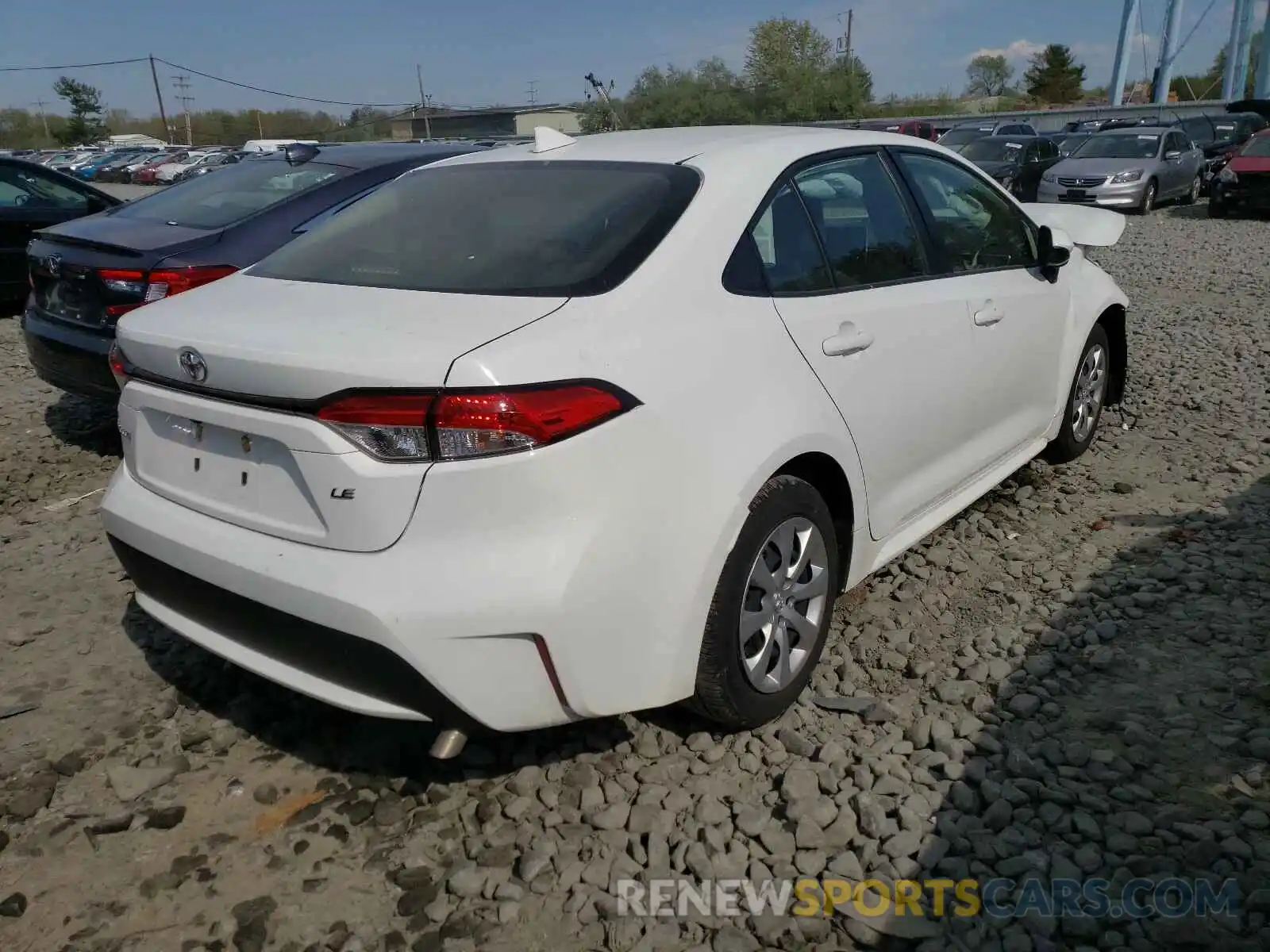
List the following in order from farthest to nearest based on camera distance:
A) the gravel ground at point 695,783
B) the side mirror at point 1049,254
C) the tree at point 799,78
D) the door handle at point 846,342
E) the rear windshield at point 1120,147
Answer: the tree at point 799,78 → the rear windshield at point 1120,147 → the side mirror at point 1049,254 → the door handle at point 846,342 → the gravel ground at point 695,783

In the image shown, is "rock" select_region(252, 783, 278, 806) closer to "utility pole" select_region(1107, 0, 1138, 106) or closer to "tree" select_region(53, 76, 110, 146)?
"utility pole" select_region(1107, 0, 1138, 106)

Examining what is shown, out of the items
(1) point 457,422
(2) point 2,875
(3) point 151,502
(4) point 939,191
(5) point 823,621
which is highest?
(4) point 939,191

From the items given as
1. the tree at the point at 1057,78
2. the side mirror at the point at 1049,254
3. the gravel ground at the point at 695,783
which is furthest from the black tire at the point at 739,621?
the tree at the point at 1057,78

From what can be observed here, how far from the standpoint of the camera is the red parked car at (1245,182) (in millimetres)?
15062

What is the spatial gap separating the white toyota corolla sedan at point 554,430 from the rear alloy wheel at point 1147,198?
15.5 metres

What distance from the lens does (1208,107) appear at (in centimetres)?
3559

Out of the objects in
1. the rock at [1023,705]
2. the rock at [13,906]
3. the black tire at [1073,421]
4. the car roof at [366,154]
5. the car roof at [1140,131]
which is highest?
the car roof at [366,154]

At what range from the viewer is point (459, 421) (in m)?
2.08

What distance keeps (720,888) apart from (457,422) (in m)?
1.25

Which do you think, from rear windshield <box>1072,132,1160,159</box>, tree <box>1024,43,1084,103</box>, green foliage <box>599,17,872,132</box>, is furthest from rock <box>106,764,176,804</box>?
tree <box>1024,43,1084,103</box>

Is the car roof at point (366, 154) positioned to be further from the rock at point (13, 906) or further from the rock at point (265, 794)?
the rock at point (13, 906)

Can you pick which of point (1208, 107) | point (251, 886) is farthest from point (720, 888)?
point (1208, 107)

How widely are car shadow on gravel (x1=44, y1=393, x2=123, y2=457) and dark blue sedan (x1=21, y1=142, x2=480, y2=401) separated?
1.59 feet

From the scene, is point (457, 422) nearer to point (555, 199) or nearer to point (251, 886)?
point (555, 199)
